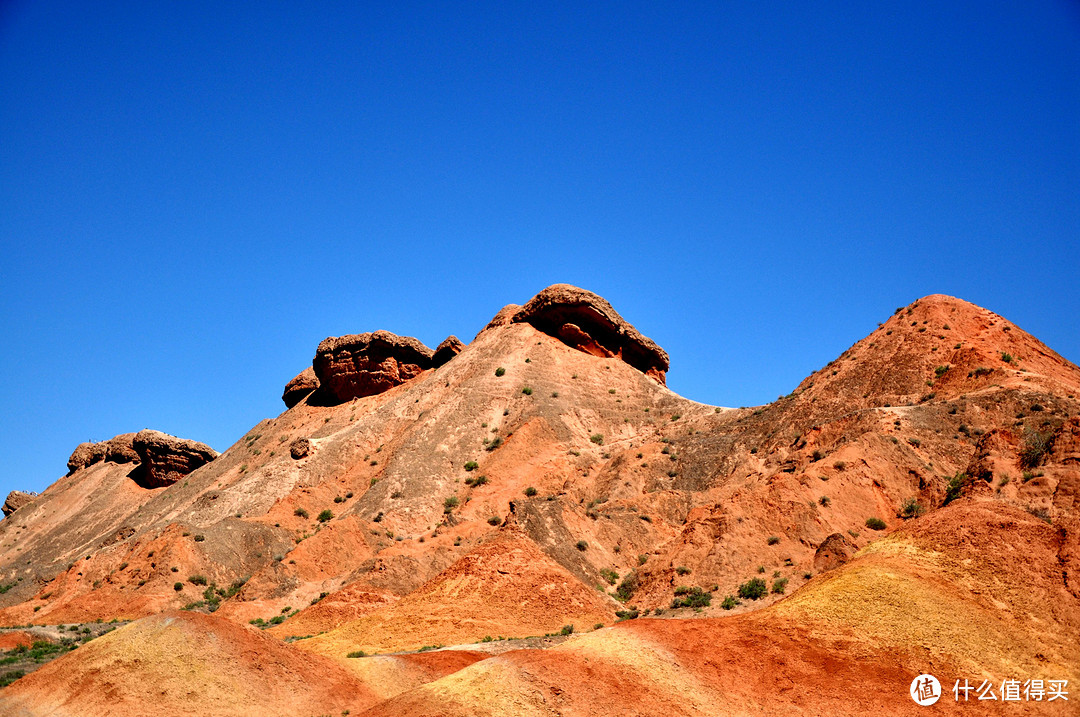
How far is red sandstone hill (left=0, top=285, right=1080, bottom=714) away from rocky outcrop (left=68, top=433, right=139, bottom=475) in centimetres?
434

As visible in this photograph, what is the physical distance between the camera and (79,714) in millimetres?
17062

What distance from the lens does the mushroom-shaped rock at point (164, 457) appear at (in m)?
59.3

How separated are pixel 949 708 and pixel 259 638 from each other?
561 inches

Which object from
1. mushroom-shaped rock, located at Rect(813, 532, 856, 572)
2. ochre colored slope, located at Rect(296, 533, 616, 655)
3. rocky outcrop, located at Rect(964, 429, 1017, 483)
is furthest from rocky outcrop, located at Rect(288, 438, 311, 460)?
rocky outcrop, located at Rect(964, 429, 1017, 483)

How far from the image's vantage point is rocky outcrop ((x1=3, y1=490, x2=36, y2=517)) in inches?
2638

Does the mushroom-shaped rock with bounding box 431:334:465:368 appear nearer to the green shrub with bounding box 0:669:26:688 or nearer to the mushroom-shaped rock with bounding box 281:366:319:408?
the mushroom-shaped rock with bounding box 281:366:319:408

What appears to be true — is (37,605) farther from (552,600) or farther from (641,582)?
(641,582)

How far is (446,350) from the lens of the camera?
5819 centimetres

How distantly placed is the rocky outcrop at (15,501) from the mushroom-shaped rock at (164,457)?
1377 cm

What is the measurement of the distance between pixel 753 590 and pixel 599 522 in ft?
28.2

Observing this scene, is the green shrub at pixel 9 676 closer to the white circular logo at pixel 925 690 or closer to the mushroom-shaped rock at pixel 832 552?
the white circular logo at pixel 925 690

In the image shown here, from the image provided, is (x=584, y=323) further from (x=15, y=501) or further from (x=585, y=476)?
(x=15, y=501)

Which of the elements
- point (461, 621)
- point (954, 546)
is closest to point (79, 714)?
point (461, 621)

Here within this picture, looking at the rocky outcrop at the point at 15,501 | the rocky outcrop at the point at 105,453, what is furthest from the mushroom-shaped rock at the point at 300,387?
the rocky outcrop at the point at 15,501
